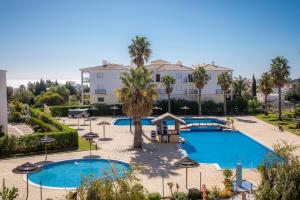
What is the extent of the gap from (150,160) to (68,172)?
6414 millimetres

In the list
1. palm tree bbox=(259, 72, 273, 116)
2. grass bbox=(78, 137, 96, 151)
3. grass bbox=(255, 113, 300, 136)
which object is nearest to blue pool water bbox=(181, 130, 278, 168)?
grass bbox=(255, 113, 300, 136)

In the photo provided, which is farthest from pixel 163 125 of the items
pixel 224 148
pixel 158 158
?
pixel 158 158

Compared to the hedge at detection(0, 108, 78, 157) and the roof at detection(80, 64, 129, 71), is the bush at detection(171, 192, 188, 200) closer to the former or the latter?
the hedge at detection(0, 108, 78, 157)

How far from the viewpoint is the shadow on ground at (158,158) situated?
22750 millimetres

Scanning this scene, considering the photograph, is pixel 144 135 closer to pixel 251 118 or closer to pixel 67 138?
pixel 67 138

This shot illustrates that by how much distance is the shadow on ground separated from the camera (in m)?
22.8

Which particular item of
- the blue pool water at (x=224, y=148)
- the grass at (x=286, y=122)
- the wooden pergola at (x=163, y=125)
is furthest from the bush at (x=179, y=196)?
the grass at (x=286, y=122)

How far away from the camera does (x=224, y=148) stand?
33.7 meters

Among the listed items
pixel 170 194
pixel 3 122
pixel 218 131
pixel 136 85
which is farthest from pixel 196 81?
pixel 170 194

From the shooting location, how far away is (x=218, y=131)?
43.2 meters

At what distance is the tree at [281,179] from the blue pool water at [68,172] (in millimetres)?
9609

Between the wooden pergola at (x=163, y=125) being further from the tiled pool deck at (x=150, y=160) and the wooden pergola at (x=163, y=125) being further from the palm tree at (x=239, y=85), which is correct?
the palm tree at (x=239, y=85)

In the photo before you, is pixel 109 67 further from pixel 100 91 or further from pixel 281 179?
pixel 281 179

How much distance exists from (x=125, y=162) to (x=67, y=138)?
7.20m
